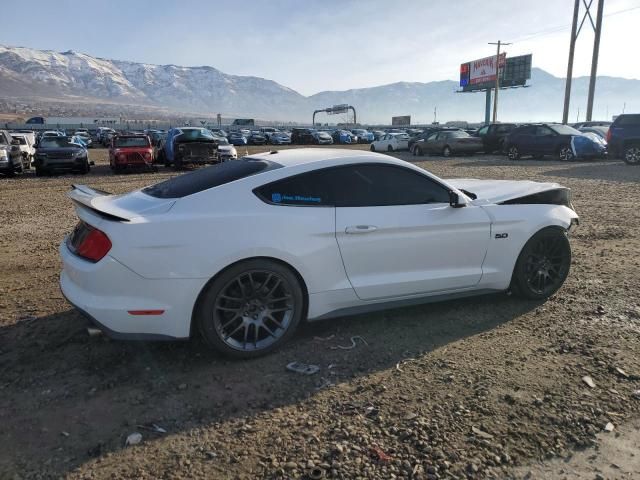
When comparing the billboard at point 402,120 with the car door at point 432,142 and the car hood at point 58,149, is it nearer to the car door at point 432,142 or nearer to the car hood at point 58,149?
the car door at point 432,142

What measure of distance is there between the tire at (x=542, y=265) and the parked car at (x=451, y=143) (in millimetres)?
21300

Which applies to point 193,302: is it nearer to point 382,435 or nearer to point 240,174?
point 240,174

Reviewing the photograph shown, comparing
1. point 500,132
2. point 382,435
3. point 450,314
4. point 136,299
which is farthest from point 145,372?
point 500,132

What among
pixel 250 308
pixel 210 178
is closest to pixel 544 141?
pixel 210 178

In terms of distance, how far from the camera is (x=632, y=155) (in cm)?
1803

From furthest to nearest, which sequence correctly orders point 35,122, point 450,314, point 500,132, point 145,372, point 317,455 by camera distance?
point 35,122 < point 500,132 < point 450,314 < point 145,372 < point 317,455

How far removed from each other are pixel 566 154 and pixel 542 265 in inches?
712

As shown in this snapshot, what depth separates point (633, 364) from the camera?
360 cm

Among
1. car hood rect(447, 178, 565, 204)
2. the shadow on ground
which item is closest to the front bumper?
the shadow on ground

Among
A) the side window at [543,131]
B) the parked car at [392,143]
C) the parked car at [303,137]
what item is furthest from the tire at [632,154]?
the parked car at [303,137]

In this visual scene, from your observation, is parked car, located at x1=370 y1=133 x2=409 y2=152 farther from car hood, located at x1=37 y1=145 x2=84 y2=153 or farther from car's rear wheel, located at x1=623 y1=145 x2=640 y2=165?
car hood, located at x1=37 y1=145 x2=84 y2=153

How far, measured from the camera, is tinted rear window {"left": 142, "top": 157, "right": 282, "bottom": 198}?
3.83 m

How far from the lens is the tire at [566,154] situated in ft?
67.2

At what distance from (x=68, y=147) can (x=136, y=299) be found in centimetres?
1682
